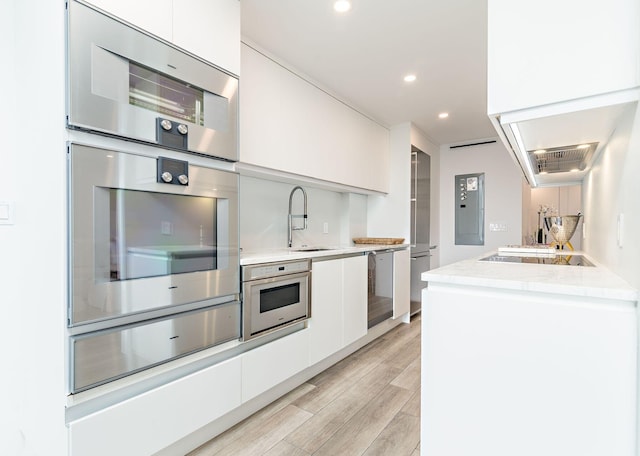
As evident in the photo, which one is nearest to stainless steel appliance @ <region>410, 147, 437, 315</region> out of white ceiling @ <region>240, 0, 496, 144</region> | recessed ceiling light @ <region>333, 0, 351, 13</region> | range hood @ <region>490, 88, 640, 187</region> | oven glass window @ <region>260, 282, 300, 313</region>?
white ceiling @ <region>240, 0, 496, 144</region>

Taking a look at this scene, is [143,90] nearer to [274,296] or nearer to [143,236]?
[143,236]

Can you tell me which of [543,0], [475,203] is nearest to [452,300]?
[543,0]

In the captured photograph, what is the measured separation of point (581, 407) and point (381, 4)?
2.15 m

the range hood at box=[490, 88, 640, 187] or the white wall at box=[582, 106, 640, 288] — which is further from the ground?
the range hood at box=[490, 88, 640, 187]

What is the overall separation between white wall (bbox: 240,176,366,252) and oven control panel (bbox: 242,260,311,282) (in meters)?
0.58

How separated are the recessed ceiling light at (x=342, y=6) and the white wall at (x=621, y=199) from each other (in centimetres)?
152

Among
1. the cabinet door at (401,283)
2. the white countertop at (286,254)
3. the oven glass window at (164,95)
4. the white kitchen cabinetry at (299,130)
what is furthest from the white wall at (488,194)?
the oven glass window at (164,95)

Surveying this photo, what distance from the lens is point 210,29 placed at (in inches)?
66.5

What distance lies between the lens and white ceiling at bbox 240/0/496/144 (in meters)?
1.96

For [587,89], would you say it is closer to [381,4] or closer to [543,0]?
[543,0]

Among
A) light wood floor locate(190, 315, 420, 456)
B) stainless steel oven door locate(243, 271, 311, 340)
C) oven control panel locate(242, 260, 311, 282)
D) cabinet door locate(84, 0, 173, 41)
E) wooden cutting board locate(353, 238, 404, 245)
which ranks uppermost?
cabinet door locate(84, 0, 173, 41)
